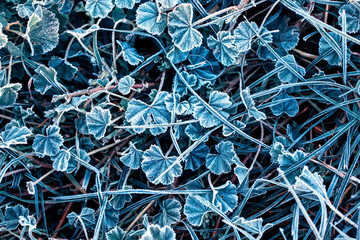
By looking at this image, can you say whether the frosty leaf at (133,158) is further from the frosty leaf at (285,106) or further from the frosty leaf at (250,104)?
the frosty leaf at (285,106)

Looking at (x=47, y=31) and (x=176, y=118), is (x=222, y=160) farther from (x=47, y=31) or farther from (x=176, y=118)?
(x=47, y=31)

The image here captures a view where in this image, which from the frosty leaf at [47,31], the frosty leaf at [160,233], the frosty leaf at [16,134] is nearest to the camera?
the frosty leaf at [160,233]

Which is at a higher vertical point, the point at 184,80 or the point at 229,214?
the point at 184,80

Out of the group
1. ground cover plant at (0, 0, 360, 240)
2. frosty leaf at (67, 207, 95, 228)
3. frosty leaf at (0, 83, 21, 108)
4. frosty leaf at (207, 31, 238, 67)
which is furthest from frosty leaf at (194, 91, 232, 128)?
frosty leaf at (0, 83, 21, 108)

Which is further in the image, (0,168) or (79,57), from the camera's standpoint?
(79,57)

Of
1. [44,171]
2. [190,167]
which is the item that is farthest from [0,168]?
[190,167]

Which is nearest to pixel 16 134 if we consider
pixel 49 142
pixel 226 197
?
pixel 49 142

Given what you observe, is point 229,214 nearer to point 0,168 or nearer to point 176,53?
point 176,53

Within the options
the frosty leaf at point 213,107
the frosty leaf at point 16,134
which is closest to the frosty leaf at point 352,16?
the frosty leaf at point 213,107
